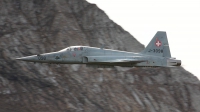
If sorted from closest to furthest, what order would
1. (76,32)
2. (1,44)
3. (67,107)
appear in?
(67,107), (1,44), (76,32)

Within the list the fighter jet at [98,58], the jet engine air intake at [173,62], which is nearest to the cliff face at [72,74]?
the fighter jet at [98,58]

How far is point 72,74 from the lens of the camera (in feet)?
224

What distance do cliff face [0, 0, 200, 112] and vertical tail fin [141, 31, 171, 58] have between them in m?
24.9

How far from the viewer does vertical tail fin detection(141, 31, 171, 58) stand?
40.9m

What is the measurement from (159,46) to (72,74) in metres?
28.6

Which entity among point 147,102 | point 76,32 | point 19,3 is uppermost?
point 19,3

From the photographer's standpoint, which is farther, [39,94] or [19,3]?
[19,3]

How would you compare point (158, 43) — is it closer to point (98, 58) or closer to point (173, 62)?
point (173, 62)

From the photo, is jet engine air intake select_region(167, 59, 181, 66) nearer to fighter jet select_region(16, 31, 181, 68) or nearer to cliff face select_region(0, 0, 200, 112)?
fighter jet select_region(16, 31, 181, 68)

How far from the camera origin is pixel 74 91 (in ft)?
220

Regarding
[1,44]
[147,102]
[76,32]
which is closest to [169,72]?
[147,102]

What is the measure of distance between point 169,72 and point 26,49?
22493 millimetres

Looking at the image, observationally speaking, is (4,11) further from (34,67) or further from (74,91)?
(74,91)

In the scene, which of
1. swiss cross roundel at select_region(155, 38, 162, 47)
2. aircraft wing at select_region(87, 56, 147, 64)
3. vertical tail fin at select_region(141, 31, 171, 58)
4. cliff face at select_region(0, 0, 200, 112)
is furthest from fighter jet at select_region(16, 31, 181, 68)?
cliff face at select_region(0, 0, 200, 112)
